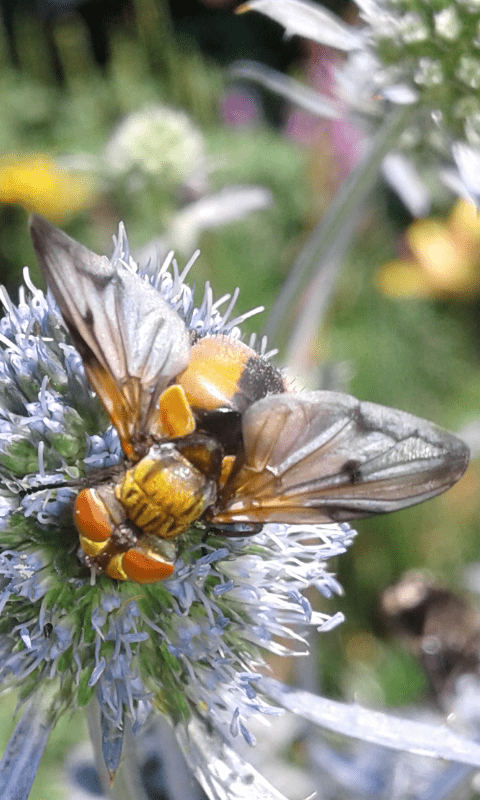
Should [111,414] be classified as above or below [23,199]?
A: above

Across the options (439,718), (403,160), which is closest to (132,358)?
(403,160)

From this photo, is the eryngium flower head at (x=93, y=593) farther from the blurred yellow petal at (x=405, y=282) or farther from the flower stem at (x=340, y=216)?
the blurred yellow petal at (x=405, y=282)

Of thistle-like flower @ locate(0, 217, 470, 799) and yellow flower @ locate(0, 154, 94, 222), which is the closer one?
thistle-like flower @ locate(0, 217, 470, 799)

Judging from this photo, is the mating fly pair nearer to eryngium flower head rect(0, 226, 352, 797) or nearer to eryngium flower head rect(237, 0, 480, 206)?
eryngium flower head rect(0, 226, 352, 797)

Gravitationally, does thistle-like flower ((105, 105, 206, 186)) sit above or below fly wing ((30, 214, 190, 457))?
below

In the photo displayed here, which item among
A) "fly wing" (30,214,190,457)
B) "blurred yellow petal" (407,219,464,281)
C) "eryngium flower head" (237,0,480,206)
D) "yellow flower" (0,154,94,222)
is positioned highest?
"eryngium flower head" (237,0,480,206)

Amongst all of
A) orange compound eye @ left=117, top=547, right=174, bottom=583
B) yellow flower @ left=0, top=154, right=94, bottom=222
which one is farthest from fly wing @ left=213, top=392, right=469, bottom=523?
yellow flower @ left=0, top=154, right=94, bottom=222

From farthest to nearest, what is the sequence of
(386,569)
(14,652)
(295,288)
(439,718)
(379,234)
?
(379,234), (386,569), (439,718), (295,288), (14,652)

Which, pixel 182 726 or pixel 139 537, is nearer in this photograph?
pixel 139 537

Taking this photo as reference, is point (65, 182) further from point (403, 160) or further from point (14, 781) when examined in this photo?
point (14, 781)
